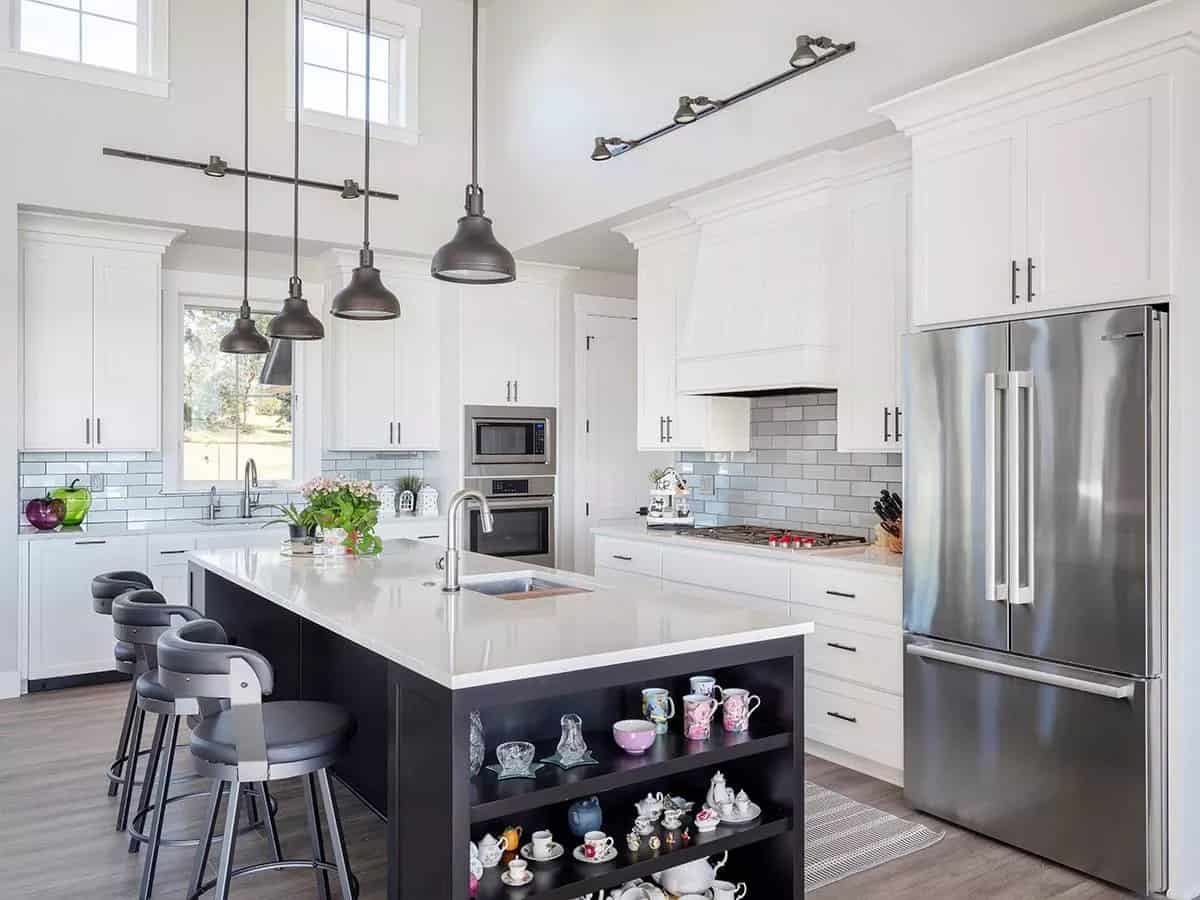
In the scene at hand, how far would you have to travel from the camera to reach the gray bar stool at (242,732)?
2248 millimetres

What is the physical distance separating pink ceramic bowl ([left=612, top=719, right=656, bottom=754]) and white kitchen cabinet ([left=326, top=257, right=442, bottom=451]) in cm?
442

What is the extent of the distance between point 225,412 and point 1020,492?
5.11 metres

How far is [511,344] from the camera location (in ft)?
21.6

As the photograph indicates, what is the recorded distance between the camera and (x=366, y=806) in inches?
134

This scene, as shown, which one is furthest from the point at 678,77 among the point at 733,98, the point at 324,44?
the point at 324,44

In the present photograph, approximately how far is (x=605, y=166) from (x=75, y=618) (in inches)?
156

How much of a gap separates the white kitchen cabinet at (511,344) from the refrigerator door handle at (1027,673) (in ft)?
12.3

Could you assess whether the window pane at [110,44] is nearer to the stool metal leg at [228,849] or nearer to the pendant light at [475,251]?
the pendant light at [475,251]

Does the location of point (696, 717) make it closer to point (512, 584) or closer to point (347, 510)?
point (512, 584)

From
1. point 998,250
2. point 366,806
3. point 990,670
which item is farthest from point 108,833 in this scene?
point 998,250

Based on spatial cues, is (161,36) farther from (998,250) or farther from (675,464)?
(998,250)

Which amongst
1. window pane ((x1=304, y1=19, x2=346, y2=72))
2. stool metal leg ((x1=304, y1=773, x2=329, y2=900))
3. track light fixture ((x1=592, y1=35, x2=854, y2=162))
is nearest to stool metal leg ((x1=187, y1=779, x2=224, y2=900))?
stool metal leg ((x1=304, y1=773, x2=329, y2=900))

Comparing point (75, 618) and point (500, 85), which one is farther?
point (500, 85)

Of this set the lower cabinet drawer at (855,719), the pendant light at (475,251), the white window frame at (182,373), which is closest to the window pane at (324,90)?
the white window frame at (182,373)
